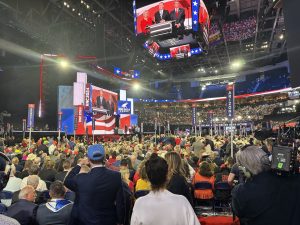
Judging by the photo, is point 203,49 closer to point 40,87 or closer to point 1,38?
point 1,38

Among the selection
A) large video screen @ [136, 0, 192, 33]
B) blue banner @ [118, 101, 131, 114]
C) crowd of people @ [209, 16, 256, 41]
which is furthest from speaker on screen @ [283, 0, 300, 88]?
blue banner @ [118, 101, 131, 114]

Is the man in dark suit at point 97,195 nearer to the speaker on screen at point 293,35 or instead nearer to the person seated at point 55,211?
the person seated at point 55,211

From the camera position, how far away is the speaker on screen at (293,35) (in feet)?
9.76

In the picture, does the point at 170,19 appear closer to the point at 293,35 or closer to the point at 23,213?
the point at 293,35

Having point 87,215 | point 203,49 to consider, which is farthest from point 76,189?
point 203,49

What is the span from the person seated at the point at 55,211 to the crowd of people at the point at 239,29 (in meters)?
17.1

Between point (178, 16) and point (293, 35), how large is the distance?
364 inches

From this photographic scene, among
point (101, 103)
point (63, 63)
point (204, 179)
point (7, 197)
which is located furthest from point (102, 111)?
point (7, 197)

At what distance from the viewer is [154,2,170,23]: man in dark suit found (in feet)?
38.9

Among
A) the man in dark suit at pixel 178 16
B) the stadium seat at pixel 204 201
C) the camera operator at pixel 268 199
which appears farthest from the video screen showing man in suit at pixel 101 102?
the camera operator at pixel 268 199

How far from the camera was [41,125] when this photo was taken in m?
24.3

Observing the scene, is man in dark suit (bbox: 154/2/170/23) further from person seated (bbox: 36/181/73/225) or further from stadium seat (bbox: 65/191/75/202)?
person seated (bbox: 36/181/73/225)

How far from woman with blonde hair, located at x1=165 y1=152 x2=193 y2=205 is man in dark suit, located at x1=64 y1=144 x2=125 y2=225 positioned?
60 centimetres

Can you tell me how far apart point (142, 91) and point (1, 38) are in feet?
102
